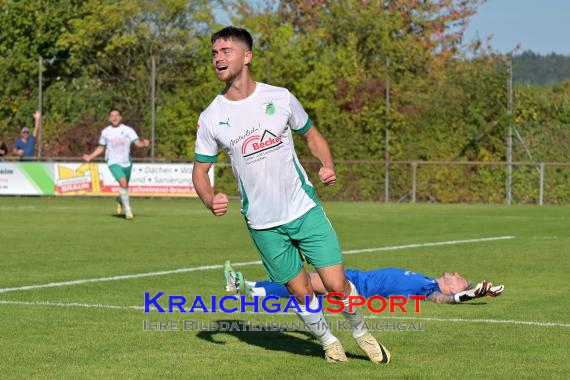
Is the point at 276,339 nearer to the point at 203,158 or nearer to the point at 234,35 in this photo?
the point at 203,158

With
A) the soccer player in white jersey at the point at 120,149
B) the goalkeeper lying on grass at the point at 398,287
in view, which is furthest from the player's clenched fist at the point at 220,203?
the soccer player in white jersey at the point at 120,149

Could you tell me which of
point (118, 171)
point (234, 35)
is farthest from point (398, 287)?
point (118, 171)

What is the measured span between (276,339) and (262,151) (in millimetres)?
1742

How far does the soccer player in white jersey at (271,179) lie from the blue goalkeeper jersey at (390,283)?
6.88 feet

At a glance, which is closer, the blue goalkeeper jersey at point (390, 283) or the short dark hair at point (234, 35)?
the short dark hair at point (234, 35)

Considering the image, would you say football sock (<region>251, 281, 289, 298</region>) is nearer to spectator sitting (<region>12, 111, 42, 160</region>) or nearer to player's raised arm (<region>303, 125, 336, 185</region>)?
player's raised arm (<region>303, 125, 336, 185</region>)

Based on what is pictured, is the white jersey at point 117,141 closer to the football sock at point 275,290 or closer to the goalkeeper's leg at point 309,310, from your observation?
the football sock at point 275,290

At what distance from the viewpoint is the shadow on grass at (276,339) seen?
28.3 feet

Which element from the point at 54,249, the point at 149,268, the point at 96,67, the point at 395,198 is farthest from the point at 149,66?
the point at 149,268

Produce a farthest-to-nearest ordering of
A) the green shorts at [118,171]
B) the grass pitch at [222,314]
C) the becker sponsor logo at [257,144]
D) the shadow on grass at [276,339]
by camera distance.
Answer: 1. the green shorts at [118,171]
2. the shadow on grass at [276,339]
3. the becker sponsor logo at [257,144]
4. the grass pitch at [222,314]

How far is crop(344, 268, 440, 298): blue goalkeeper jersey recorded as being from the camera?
1034 cm

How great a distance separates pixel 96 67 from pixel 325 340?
133 ft

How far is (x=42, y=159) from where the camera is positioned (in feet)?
128

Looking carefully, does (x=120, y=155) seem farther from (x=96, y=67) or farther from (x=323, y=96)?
(x=96, y=67)
